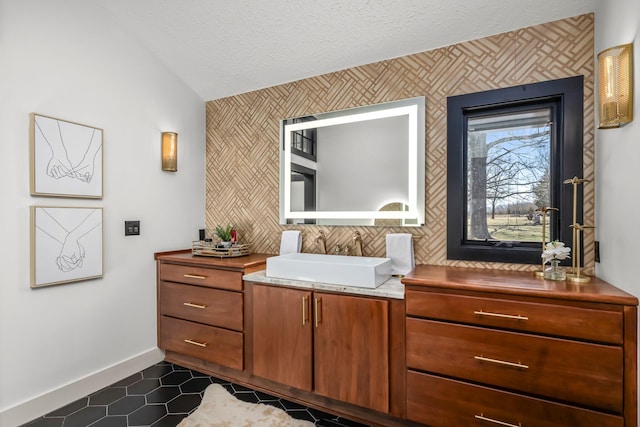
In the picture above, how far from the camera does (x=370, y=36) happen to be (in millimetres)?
2129

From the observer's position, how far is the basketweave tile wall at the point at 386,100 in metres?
1.84

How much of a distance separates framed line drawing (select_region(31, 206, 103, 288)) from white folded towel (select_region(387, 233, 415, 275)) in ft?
6.87

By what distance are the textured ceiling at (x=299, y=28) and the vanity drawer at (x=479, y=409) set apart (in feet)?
6.80

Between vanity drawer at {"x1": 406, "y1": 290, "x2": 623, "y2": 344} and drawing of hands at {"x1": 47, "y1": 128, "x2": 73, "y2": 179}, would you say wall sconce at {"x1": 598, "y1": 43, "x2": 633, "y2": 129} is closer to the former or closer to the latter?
vanity drawer at {"x1": 406, "y1": 290, "x2": 623, "y2": 344}

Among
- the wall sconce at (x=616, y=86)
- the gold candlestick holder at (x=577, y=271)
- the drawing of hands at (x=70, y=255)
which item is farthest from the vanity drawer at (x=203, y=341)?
the wall sconce at (x=616, y=86)

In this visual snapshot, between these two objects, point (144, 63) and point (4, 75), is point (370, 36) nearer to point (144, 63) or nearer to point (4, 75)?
point (144, 63)

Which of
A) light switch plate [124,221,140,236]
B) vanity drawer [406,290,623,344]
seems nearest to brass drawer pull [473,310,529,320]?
vanity drawer [406,290,623,344]

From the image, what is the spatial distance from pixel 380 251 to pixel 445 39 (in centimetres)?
151

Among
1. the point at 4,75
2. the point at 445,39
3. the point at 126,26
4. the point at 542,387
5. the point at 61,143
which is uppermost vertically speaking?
the point at 126,26

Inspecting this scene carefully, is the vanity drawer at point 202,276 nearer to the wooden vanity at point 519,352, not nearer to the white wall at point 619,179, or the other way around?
the wooden vanity at point 519,352

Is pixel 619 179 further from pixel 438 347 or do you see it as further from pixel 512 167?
pixel 438 347

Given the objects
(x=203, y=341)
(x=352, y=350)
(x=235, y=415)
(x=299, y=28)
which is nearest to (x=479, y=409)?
(x=352, y=350)

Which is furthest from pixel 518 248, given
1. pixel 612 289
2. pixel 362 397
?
pixel 362 397

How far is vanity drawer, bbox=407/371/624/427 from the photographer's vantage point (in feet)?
4.53
